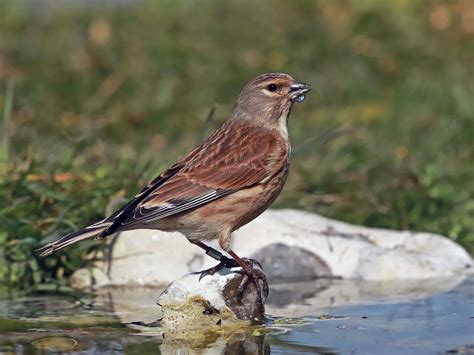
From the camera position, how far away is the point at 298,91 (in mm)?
6332

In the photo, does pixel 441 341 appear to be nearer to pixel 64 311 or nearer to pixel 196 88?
pixel 64 311

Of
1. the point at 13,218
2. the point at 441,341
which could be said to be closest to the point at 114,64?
the point at 13,218

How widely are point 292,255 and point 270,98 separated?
0.89m

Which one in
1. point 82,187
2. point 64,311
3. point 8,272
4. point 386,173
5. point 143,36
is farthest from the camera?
point 143,36

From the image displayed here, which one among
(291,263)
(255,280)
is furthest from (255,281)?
(291,263)

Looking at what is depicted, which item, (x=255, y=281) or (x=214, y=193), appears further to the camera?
(x=214, y=193)

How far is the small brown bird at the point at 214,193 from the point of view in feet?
18.2

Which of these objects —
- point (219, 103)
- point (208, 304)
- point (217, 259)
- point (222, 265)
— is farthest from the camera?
point (219, 103)

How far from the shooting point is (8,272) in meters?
6.31

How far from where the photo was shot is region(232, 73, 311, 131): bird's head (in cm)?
633

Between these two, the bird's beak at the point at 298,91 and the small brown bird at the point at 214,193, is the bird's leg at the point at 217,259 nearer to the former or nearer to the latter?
the small brown bird at the point at 214,193

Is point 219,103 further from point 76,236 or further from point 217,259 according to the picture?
point 76,236

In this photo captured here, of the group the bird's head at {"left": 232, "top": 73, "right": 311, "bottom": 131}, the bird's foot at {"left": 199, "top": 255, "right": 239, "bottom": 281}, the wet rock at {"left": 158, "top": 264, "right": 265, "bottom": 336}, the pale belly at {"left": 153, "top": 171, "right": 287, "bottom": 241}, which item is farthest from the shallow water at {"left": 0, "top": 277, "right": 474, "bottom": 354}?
the bird's head at {"left": 232, "top": 73, "right": 311, "bottom": 131}

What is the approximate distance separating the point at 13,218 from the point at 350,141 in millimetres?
3221
